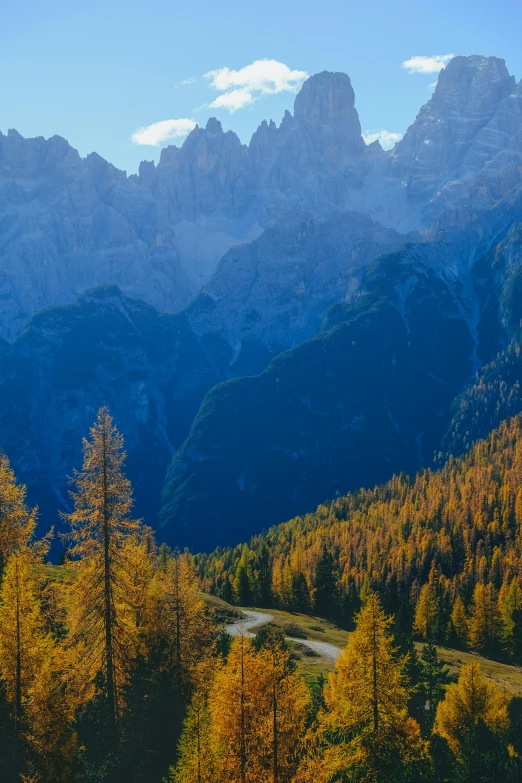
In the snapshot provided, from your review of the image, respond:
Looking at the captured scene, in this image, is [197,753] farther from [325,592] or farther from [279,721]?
[325,592]

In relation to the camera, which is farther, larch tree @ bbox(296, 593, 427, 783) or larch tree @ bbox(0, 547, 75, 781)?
larch tree @ bbox(0, 547, 75, 781)

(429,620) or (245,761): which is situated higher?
(429,620)

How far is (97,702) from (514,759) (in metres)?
28.7

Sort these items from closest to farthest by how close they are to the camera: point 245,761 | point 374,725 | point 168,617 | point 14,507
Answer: point 245,761, point 374,725, point 168,617, point 14,507

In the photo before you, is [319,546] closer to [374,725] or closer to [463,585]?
[463,585]

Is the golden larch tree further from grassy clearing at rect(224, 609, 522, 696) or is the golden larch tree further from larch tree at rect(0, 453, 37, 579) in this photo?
larch tree at rect(0, 453, 37, 579)

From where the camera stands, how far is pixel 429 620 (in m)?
129

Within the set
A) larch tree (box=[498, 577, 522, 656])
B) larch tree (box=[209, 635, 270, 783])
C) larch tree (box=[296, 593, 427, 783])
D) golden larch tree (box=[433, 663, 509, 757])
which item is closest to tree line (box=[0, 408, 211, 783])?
larch tree (box=[209, 635, 270, 783])

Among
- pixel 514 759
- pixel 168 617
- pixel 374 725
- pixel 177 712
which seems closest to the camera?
pixel 374 725

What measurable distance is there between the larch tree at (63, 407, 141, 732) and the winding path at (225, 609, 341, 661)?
37931mm

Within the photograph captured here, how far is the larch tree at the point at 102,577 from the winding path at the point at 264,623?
124ft

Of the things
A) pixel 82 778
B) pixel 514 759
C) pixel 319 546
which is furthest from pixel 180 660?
pixel 319 546

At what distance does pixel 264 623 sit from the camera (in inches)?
4156

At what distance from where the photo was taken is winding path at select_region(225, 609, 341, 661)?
90438 millimetres
